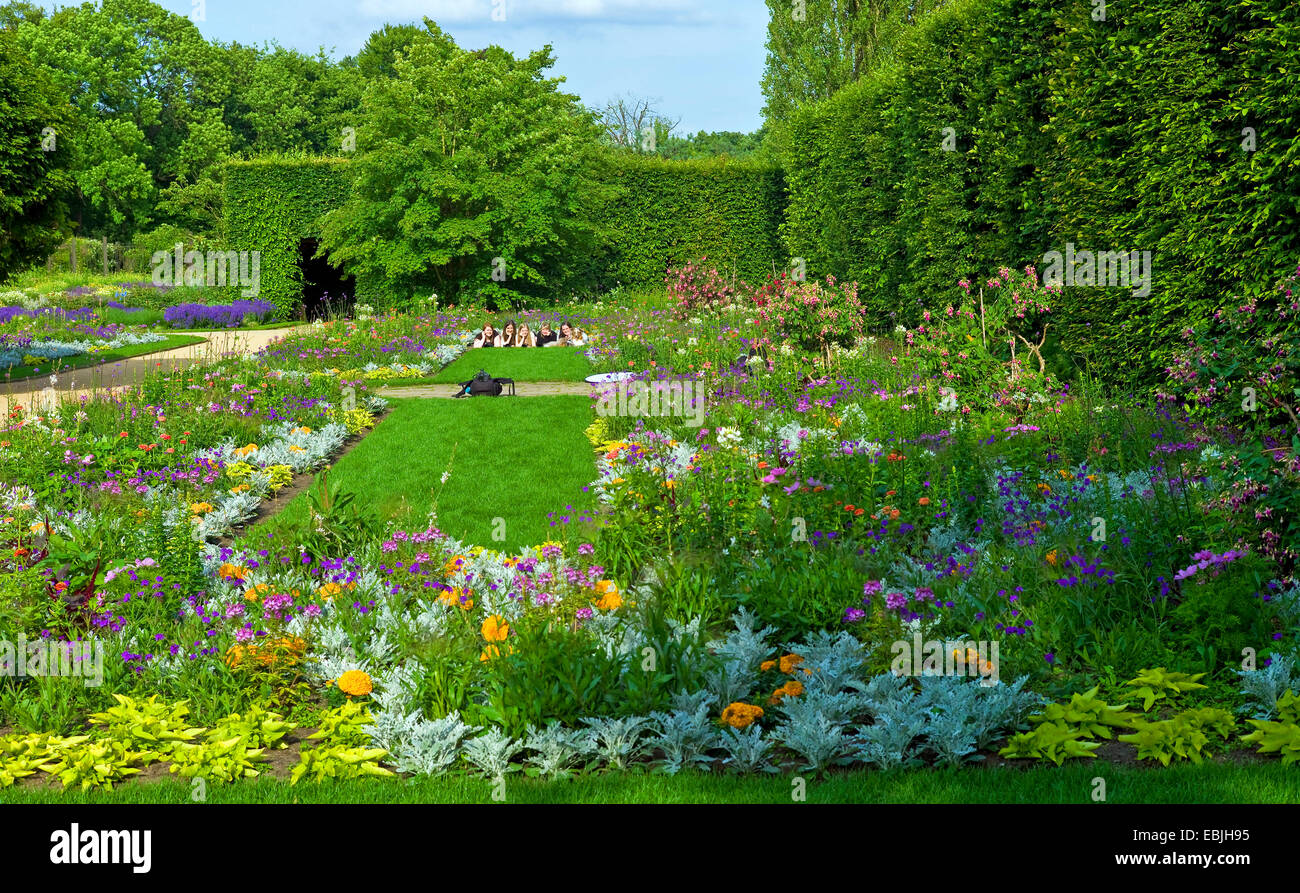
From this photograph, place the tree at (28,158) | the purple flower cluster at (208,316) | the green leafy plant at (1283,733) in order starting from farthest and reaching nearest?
1. the purple flower cluster at (208,316)
2. the tree at (28,158)
3. the green leafy plant at (1283,733)

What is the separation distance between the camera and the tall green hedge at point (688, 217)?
2603cm

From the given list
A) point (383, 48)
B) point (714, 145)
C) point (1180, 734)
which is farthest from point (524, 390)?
point (714, 145)

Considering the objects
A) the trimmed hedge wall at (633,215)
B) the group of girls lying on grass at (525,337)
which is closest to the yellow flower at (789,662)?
the group of girls lying on grass at (525,337)

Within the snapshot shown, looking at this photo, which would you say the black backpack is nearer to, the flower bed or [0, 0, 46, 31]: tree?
the flower bed

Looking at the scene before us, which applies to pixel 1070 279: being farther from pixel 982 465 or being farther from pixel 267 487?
pixel 267 487

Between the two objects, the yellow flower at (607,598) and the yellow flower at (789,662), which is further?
the yellow flower at (607,598)

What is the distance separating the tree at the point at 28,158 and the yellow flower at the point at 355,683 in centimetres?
1260

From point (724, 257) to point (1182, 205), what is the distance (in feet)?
61.6

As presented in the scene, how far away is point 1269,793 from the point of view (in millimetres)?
3533

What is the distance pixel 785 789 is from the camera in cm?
378

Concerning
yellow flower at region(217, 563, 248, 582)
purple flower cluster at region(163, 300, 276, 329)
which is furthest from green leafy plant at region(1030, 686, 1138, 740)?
purple flower cluster at region(163, 300, 276, 329)

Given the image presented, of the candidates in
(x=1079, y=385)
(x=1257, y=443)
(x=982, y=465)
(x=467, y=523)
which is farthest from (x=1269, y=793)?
(x=1079, y=385)

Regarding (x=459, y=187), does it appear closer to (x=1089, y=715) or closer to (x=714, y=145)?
(x=1089, y=715)

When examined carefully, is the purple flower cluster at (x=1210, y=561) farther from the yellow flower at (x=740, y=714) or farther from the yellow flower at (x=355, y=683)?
the yellow flower at (x=355, y=683)
